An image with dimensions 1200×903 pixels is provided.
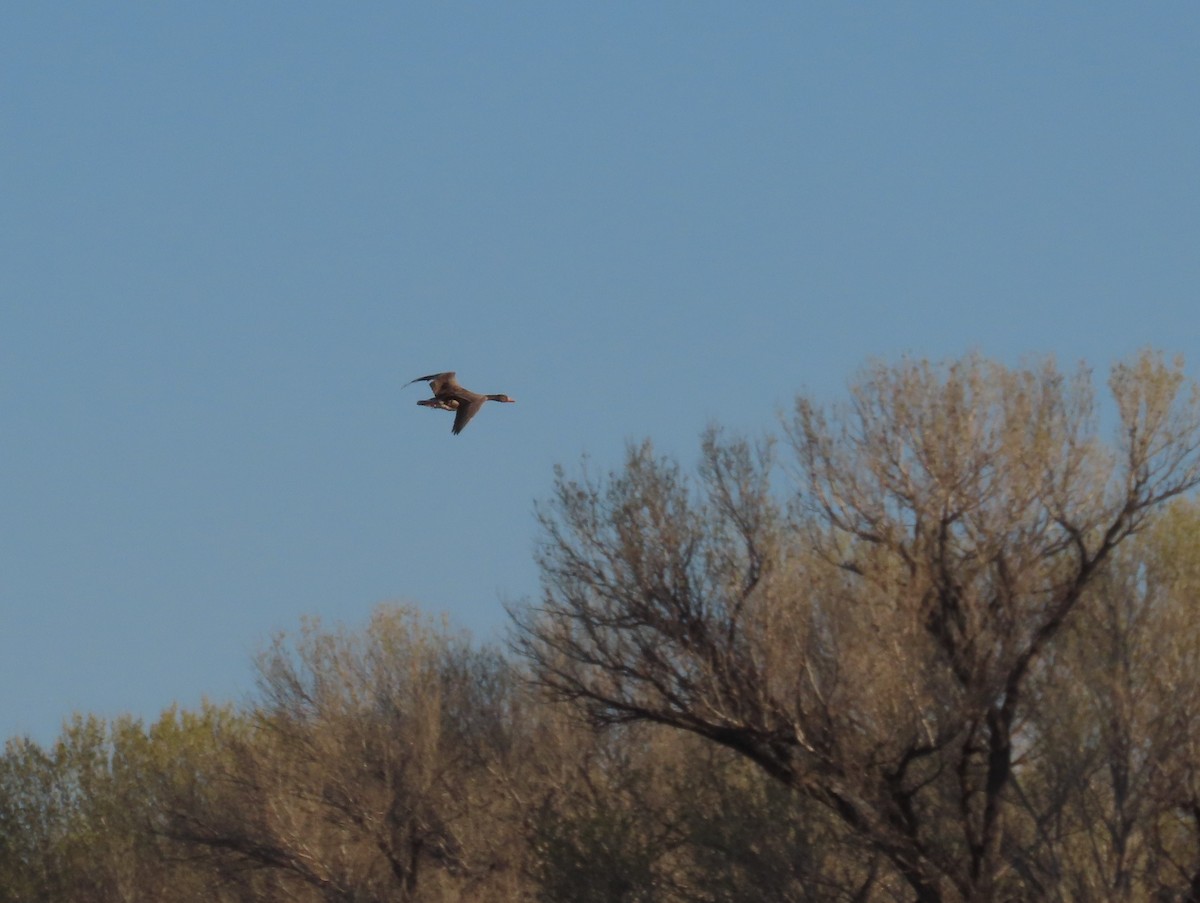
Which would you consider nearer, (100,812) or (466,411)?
(466,411)

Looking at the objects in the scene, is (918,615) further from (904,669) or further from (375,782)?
(375,782)

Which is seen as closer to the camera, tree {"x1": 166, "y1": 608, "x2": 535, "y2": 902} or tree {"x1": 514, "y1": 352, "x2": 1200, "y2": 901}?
tree {"x1": 514, "y1": 352, "x2": 1200, "y2": 901}

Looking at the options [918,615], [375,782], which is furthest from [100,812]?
[918,615]

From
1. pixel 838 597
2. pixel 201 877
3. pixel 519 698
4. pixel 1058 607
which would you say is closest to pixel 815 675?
pixel 838 597

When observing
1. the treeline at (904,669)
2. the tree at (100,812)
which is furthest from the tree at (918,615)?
the tree at (100,812)

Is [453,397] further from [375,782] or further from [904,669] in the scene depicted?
[375,782]

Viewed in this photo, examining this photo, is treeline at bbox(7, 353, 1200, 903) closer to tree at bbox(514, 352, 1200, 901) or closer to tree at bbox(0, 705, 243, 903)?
tree at bbox(514, 352, 1200, 901)

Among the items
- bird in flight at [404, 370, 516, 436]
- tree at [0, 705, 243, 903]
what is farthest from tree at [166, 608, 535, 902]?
bird in flight at [404, 370, 516, 436]

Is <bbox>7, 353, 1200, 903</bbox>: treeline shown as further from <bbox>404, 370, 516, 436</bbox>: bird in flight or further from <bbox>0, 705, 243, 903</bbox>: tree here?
<bbox>0, 705, 243, 903</bbox>: tree

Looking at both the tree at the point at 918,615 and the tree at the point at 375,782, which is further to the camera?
the tree at the point at 375,782

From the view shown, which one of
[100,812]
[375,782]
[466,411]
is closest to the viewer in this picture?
[466,411]

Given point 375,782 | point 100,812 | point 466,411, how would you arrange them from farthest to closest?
point 100,812 < point 375,782 < point 466,411

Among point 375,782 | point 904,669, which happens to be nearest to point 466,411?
point 904,669

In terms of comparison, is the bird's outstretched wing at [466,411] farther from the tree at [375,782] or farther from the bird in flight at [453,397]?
the tree at [375,782]
